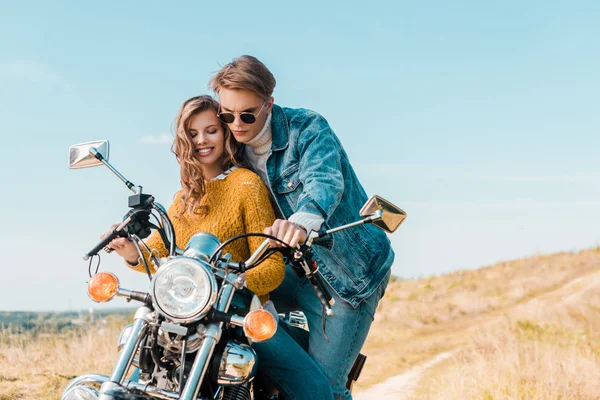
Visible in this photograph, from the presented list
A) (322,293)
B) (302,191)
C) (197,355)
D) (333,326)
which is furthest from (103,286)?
(333,326)

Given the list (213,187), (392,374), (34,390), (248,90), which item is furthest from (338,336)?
(392,374)

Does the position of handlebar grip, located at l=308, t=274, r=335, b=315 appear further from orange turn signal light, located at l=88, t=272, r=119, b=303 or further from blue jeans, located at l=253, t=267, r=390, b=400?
blue jeans, located at l=253, t=267, r=390, b=400

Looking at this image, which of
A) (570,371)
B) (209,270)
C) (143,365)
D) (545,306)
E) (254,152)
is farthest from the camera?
(545,306)

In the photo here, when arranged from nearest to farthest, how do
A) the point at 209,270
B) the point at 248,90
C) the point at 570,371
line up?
the point at 209,270 → the point at 248,90 → the point at 570,371

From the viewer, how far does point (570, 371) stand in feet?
23.8

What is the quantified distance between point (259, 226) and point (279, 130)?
73 centimetres

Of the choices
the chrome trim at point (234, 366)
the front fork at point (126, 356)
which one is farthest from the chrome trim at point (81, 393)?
the chrome trim at point (234, 366)

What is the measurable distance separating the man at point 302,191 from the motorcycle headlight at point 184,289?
1329 mm

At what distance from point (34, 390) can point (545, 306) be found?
14537 millimetres

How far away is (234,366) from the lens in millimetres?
2406

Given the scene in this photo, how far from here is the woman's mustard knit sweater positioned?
130 inches

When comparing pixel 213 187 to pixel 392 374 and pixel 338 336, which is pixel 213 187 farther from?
pixel 392 374

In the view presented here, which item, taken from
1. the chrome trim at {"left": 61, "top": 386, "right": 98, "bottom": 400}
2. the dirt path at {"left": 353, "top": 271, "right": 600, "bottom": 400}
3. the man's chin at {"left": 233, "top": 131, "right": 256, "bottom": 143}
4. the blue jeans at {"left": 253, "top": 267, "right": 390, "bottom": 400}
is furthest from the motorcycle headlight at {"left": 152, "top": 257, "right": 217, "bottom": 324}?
the dirt path at {"left": 353, "top": 271, "right": 600, "bottom": 400}

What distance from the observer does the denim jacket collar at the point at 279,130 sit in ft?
12.4
